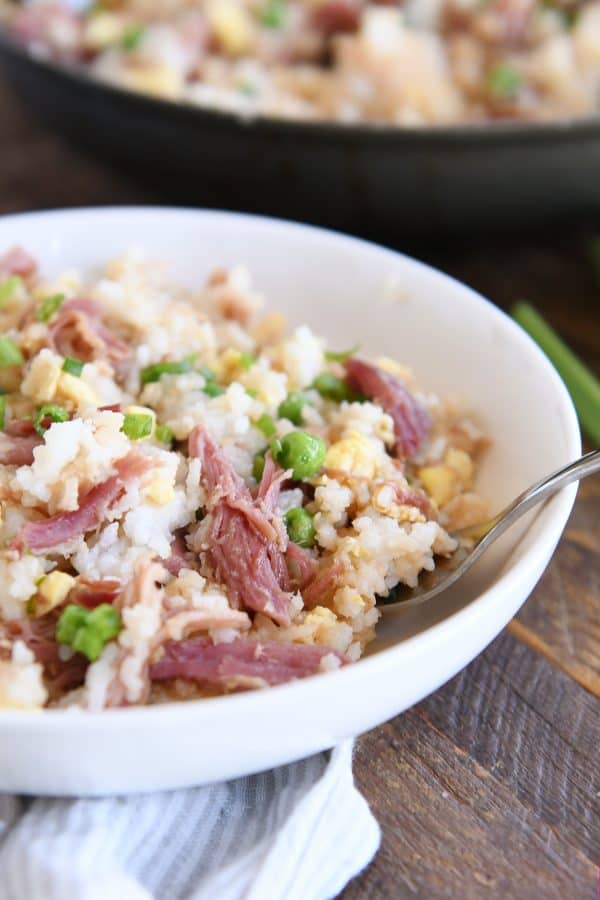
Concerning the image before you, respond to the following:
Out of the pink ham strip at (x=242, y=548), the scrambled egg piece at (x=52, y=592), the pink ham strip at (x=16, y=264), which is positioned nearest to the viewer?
the scrambled egg piece at (x=52, y=592)

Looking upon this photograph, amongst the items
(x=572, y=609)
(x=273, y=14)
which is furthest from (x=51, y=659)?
(x=273, y=14)

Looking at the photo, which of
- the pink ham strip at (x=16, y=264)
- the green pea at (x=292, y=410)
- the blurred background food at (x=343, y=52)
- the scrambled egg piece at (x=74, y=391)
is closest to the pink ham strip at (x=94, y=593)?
the scrambled egg piece at (x=74, y=391)

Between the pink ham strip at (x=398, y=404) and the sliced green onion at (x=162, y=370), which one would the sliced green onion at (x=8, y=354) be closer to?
the sliced green onion at (x=162, y=370)

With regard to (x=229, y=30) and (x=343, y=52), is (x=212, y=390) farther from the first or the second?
(x=229, y=30)

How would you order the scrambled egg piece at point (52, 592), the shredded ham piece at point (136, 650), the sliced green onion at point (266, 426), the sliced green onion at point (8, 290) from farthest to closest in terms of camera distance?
the sliced green onion at point (8, 290)
the sliced green onion at point (266, 426)
the scrambled egg piece at point (52, 592)
the shredded ham piece at point (136, 650)

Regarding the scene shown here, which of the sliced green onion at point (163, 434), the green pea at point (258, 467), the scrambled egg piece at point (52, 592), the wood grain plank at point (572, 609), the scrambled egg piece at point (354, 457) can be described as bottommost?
the wood grain plank at point (572, 609)

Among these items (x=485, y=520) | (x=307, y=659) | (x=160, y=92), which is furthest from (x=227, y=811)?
(x=160, y=92)

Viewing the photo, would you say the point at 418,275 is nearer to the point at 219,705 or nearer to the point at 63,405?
the point at 63,405
